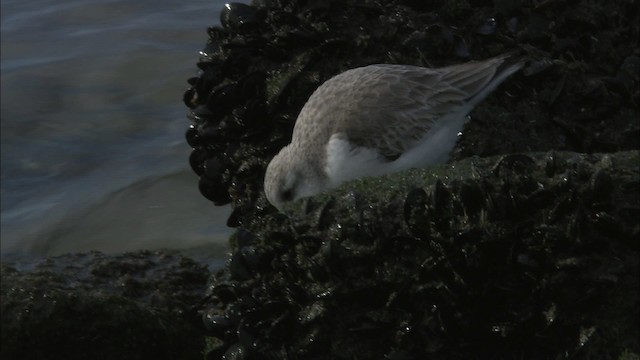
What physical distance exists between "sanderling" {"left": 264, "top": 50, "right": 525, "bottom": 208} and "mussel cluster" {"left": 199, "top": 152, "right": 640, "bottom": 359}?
48.1 inches

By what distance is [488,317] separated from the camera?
540 centimetres

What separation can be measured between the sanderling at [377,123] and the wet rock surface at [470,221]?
189 millimetres

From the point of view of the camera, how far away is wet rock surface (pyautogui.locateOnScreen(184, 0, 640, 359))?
17.3 feet

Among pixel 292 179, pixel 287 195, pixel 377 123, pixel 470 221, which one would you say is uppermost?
pixel 470 221

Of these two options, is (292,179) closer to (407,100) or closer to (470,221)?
(407,100)

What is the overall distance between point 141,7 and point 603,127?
8383 mm

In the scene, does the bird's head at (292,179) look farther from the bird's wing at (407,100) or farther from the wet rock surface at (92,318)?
the wet rock surface at (92,318)

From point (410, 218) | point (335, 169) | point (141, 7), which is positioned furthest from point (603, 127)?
point (141, 7)

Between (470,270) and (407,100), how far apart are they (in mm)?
2059

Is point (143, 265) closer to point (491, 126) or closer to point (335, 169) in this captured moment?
point (335, 169)

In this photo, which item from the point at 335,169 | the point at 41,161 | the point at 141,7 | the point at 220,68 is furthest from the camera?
the point at 141,7

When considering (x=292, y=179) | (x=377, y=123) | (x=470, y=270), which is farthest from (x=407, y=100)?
(x=470, y=270)

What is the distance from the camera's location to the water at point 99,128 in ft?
33.2

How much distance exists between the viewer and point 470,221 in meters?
5.51
